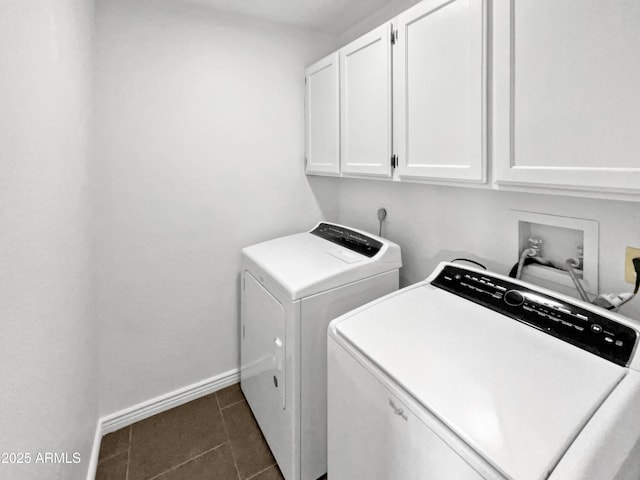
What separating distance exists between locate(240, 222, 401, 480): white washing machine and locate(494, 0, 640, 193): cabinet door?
785 millimetres

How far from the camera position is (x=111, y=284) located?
1826mm

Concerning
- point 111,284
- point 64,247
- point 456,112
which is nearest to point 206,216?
point 111,284

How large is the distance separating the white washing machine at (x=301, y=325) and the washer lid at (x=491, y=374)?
302mm

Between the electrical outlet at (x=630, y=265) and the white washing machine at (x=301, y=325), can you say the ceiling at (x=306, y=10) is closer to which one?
the white washing machine at (x=301, y=325)

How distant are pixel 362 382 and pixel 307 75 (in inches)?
80.2

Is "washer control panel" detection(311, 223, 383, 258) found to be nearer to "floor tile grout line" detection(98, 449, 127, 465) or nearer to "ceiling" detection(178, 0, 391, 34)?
"ceiling" detection(178, 0, 391, 34)

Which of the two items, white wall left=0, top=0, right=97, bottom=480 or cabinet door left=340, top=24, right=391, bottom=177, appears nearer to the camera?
white wall left=0, top=0, right=97, bottom=480

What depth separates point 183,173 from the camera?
1952mm

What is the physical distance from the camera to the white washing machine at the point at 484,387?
26.1 inches

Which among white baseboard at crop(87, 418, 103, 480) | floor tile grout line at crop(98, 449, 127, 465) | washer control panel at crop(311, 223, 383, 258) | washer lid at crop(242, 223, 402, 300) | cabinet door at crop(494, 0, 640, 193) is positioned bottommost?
floor tile grout line at crop(98, 449, 127, 465)

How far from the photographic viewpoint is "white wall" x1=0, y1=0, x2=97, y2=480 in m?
0.69

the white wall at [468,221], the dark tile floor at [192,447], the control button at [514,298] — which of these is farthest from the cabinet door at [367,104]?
the dark tile floor at [192,447]

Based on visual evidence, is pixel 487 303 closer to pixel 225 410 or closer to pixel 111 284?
pixel 225 410

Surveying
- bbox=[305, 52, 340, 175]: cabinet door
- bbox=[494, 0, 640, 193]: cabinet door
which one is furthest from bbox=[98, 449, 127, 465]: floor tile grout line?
bbox=[494, 0, 640, 193]: cabinet door
